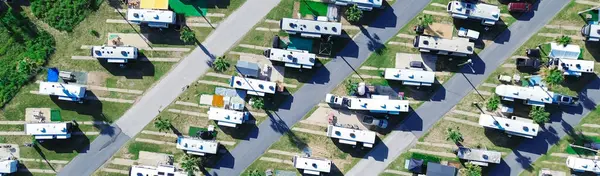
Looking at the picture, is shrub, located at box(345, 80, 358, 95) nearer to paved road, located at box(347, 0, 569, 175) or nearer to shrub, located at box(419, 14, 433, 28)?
paved road, located at box(347, 0, 569, 175)

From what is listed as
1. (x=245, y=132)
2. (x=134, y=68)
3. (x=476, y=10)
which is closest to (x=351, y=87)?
(x=245, y=132)

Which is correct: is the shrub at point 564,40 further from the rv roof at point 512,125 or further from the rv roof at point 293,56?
the rv roof at point 293,56

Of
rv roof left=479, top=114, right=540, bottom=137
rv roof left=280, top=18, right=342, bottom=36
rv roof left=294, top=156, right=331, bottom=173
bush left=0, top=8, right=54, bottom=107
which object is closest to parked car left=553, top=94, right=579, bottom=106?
rv roof left=479, top=114, right=540, bottom=137

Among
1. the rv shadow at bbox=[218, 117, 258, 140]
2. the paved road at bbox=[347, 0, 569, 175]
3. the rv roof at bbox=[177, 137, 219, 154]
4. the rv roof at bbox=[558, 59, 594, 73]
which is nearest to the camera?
the rv roof at bbox=[558, 59, 594, 73]

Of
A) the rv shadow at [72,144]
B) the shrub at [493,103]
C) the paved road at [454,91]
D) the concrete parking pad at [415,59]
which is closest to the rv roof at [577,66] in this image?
the paved road at [454,91]

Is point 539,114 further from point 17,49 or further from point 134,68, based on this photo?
point 17,49

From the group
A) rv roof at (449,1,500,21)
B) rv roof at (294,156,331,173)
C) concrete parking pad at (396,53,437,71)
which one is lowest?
rv roof at (294,156,331,173)
